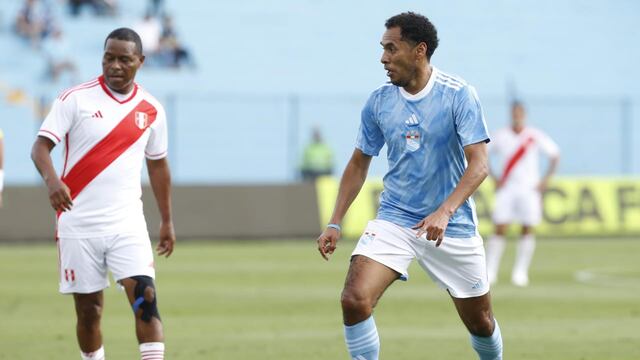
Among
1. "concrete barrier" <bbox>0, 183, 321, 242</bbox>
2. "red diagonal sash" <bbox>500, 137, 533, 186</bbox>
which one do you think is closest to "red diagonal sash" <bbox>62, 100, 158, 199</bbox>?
"red diagonal sash" <bbox>500, 137, 533, 186</bbox>

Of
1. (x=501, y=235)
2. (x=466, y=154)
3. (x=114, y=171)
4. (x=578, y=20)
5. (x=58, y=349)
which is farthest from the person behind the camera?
(x=578, y=20)

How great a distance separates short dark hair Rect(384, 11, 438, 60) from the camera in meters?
8.58

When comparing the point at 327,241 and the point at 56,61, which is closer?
the point at 327,241

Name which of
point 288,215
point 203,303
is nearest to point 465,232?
point 203,303

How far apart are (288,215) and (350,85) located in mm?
10304

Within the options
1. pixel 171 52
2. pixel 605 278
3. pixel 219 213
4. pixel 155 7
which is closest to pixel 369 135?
pixel 605 278

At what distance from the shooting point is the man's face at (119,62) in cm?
896

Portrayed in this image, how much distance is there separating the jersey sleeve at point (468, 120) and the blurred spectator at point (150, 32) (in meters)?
26.6

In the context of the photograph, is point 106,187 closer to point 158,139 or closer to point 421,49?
point 158,139

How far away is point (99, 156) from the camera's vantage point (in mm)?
9031

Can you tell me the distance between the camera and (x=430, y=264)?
8828 millimetres

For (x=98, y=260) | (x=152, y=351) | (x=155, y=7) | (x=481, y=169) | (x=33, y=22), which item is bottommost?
(x=152, y=351)

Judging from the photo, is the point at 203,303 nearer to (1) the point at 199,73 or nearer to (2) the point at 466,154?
(2) the point at 466,154

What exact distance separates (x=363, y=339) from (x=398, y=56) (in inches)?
68.8
